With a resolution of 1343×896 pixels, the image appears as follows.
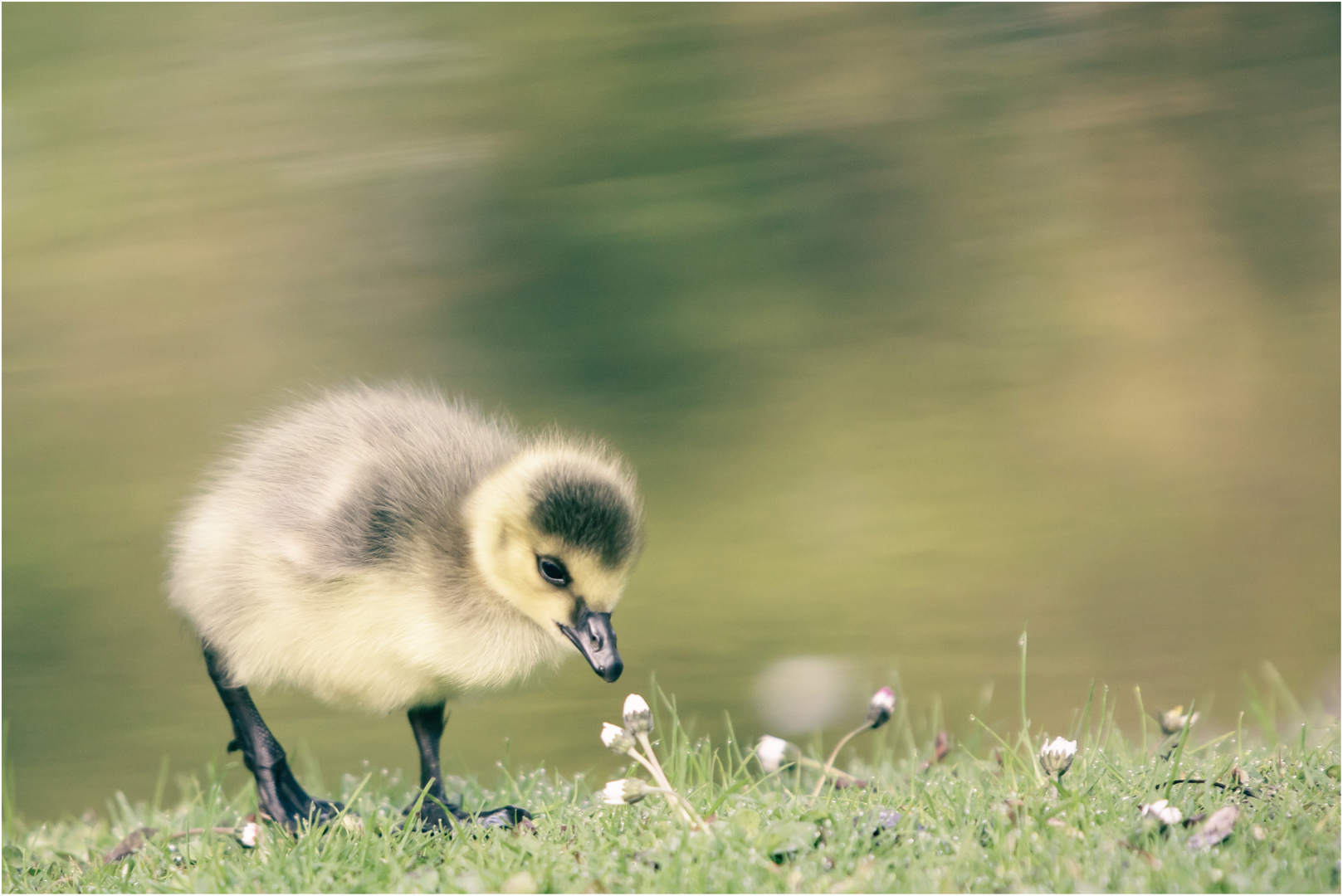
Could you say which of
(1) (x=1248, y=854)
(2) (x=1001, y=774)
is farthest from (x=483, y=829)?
(1) (x=1248, y=854)

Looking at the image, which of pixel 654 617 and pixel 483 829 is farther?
pixel 654 617

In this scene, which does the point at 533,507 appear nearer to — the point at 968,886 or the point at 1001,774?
the point at 968,886

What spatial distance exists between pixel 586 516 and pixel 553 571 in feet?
0.29

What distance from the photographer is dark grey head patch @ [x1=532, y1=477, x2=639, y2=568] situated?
4.30 feet

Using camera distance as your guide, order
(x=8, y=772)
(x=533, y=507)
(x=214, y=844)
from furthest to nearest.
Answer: (x=8, y=772) < (x=214, y=844) < (x=533, y=507)

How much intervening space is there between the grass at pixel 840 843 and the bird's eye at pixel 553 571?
30 centimetres

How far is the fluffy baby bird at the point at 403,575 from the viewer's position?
134cm

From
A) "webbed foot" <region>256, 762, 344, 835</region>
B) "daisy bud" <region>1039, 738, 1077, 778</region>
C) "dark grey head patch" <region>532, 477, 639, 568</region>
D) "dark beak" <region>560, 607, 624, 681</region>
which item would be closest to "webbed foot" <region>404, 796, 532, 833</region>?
"webbed foot" <region>256, 762, 344, 835</region>

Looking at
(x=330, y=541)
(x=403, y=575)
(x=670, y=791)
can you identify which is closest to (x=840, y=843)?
(x=670, y=791)

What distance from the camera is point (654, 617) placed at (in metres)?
2.45

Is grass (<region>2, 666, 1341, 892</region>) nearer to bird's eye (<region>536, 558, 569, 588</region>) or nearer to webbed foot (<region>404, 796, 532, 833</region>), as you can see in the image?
webbed foot (<region>404, 796, 532, 833</region>)

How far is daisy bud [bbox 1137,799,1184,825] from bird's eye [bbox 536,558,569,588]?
719 mm

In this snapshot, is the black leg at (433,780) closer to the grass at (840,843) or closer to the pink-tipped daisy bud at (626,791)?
the grass at (840,843)

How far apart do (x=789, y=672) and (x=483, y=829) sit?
1223mm
